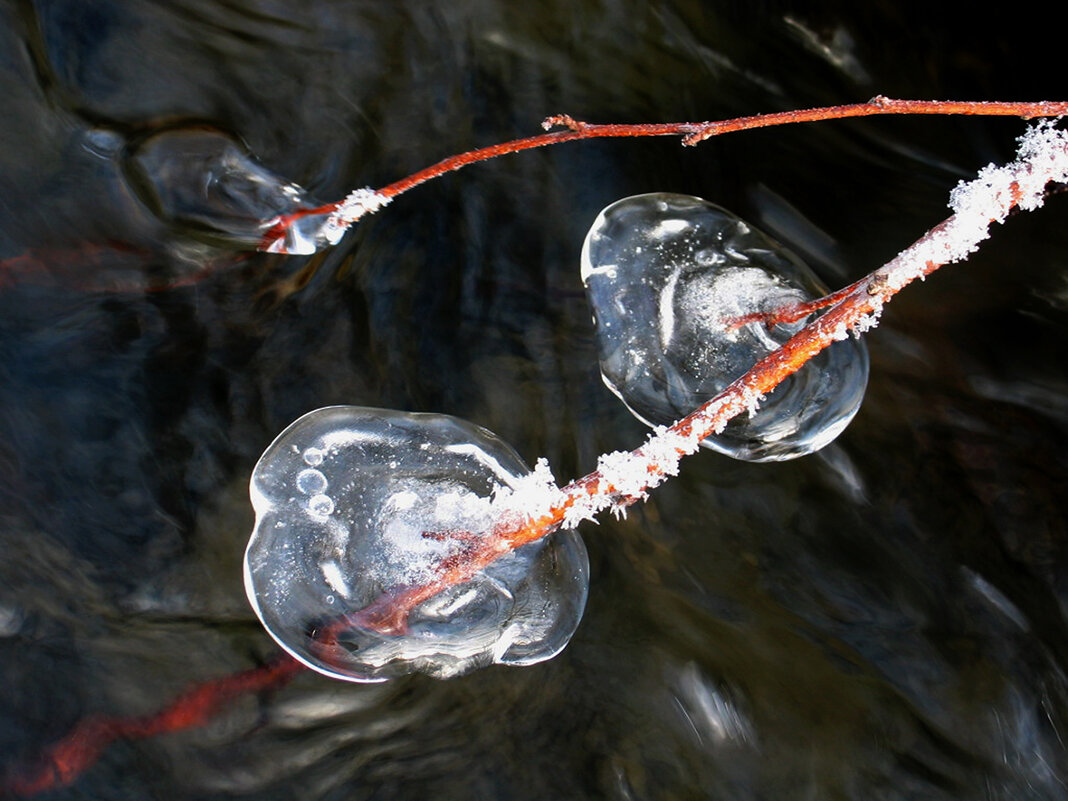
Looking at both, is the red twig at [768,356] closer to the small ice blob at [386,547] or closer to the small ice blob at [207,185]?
the small ice blob at [386,547]

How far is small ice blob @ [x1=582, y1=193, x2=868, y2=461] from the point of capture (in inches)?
80.6

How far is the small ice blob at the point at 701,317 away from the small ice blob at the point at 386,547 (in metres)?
0.43

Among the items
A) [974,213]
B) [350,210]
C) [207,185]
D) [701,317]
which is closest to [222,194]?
[207,185]

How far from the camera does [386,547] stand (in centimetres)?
184

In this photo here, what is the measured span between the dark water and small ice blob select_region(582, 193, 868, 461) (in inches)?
13.8

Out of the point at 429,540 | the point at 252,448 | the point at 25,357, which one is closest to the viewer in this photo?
the point at 429,540

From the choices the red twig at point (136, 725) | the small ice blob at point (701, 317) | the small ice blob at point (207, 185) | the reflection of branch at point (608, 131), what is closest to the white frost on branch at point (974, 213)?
the reflection of branch at point (608, 131)

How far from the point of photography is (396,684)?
230cm

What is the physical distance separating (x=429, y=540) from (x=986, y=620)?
172 cm

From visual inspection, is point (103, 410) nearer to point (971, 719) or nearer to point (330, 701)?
point (330, 701)

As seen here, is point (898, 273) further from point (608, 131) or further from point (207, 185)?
point (207, 185)

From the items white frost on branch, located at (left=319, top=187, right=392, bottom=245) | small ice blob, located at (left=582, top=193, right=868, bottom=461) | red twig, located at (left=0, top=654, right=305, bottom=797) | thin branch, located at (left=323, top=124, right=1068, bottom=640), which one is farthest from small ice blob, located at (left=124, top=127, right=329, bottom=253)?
red twig, located at (left=0, top=654, right=305, bottom=797)

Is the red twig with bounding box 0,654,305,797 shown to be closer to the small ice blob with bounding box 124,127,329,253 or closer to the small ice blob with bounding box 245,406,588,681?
the small ice blob with bounding box 245,406,588,681

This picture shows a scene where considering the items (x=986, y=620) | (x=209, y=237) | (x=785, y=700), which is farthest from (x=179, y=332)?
(x=986, y=620)
